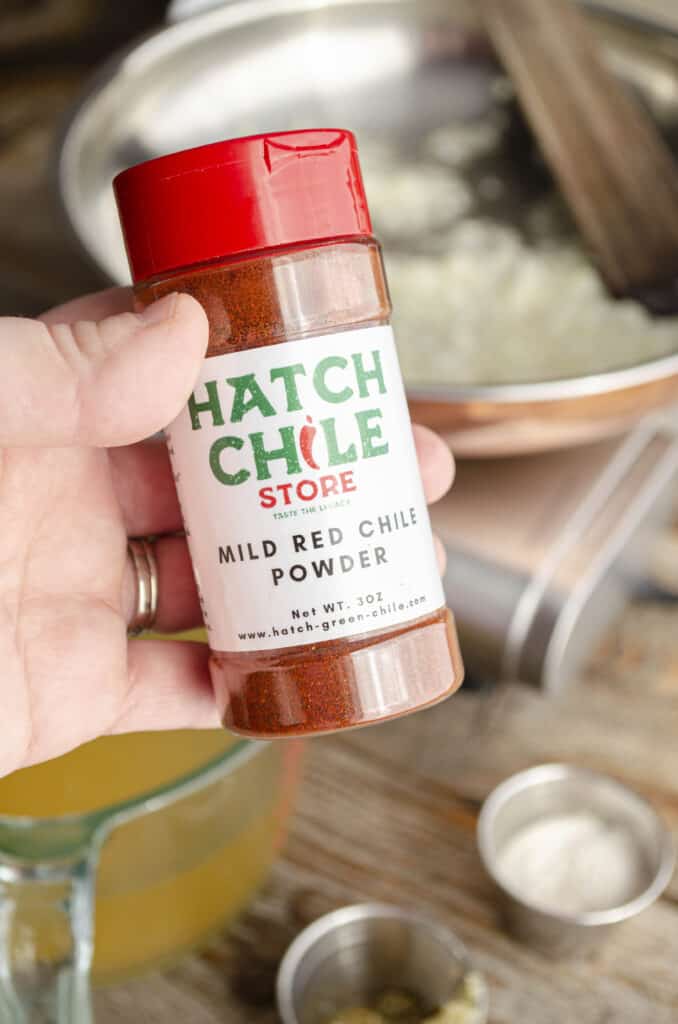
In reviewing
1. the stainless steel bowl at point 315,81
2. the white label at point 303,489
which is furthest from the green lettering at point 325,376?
the stainless steel bowl at point 315,81

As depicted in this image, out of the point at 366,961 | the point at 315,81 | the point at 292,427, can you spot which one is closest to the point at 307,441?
the point at 292,427

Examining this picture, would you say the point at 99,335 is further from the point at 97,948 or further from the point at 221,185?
the point at 97,948

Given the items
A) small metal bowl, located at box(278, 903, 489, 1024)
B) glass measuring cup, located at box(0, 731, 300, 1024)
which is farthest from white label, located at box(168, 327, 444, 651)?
small metal bowl, located at box(278, 903, 489, 1024)

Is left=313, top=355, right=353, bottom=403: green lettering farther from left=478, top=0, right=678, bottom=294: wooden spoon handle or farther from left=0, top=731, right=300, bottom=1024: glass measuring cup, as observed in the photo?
left=478, top=0, right=678, bottom=294: wooden spoon handle

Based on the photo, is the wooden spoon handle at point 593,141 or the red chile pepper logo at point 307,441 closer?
the red chile pepper logo at point 307,441

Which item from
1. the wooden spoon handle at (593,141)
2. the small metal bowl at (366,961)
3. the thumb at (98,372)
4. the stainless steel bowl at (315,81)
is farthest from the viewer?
the stainless steel bowl at (315,81)

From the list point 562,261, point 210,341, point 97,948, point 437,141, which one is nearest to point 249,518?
point 210,341

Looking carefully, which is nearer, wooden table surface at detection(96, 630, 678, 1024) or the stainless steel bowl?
wooden table surface at detection(96, 630, 678, 1024)

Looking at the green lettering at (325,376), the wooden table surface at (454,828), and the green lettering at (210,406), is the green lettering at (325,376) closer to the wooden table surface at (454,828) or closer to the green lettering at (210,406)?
the green lettering at (210,406)
